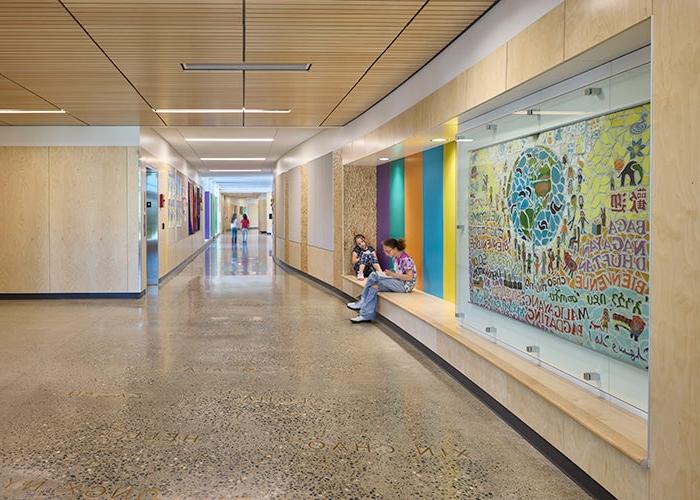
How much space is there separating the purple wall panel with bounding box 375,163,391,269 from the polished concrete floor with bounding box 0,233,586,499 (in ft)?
7.33

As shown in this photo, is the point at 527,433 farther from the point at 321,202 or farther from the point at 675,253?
the point at 321,202

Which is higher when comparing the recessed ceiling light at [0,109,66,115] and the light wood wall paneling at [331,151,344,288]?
the recessed ceiling light at [0,109,66,115]

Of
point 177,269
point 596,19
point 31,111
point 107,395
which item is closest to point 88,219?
point 31,111

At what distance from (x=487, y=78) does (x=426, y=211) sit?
3694 millimetres

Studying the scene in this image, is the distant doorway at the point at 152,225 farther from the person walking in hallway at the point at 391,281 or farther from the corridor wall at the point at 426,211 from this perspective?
the person walking in hallway at the point at 391,281

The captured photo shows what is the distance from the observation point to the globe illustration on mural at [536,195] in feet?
14.0

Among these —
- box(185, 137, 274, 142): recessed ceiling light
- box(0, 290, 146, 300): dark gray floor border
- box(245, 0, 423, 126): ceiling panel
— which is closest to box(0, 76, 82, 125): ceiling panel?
box(245, 0, 423, 126): ceiling panel

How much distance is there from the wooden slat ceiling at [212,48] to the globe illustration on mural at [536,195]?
1234mm

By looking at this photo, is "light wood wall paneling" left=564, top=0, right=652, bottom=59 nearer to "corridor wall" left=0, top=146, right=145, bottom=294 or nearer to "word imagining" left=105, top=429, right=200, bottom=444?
"word imagining" left=105, top=429, right=200, bottom=444

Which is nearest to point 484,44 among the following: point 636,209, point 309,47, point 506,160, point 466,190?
point 506,160

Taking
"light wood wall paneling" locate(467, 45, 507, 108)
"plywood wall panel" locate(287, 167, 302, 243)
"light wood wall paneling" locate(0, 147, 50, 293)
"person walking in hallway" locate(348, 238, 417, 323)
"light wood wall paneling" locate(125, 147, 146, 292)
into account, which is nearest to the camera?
"light wood wall paneling" locate(467, 45, 507, 108)

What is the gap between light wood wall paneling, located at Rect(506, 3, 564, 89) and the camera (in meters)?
3.77

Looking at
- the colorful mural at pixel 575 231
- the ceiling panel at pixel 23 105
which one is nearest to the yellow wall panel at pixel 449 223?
the colorful mural at pixel 575 231

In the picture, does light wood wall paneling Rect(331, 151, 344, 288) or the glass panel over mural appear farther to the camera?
light wood wall paneling Rect(331, 151, 344, 288)
